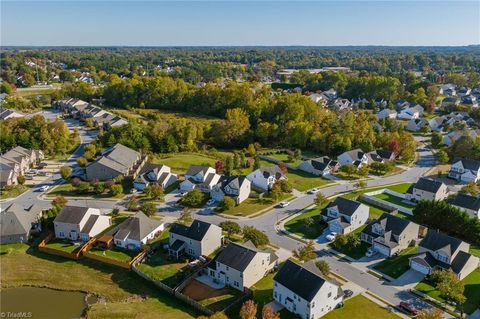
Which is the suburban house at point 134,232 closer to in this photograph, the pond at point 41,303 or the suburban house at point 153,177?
the pond at point 41,303

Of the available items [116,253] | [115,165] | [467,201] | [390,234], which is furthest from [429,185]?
[115,165]

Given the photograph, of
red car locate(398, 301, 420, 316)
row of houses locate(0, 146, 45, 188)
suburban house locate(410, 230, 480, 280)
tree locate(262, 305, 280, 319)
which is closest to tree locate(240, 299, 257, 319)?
tree locate(262, 305, 280, 319)

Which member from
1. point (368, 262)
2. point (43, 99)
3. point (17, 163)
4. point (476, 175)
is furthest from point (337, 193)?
point (43, 99)

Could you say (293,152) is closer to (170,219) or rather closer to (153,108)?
(170,219)

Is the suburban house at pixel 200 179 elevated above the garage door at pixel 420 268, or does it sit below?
above

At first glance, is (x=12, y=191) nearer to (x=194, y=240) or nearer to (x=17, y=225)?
(x=17, y=225)

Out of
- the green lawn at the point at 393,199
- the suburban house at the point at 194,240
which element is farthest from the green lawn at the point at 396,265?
the suburban house at the point at 194,240
